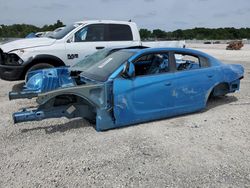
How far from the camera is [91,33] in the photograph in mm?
8008

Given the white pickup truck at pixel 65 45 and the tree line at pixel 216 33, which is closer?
the white pickup truck at pixel 65 45

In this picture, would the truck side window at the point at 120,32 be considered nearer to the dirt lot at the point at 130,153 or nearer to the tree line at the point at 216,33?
the dirt lot at the point at 130,153

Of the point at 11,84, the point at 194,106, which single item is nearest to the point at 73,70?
the point at 194,106

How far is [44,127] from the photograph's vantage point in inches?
193

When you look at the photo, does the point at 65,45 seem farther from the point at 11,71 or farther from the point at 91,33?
the point at 11,71

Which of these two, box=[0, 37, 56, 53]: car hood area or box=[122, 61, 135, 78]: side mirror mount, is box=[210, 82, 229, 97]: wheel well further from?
box=[0, 37, 56, 53]: car hood area

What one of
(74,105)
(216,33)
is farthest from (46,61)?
(216,33)

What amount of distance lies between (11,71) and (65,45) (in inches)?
64.0

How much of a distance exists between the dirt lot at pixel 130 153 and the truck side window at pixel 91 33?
11.2 feet

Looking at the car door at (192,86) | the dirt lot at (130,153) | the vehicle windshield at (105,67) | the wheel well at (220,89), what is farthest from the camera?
the wheel well at (220,89)

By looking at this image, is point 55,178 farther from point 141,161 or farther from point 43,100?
point 43,100

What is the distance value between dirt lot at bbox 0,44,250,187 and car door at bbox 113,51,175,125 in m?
0.22

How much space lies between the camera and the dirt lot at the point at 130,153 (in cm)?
320

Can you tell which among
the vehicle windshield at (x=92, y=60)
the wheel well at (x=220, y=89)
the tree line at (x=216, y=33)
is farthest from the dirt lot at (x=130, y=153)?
the tree line at (x=216, y=33)
